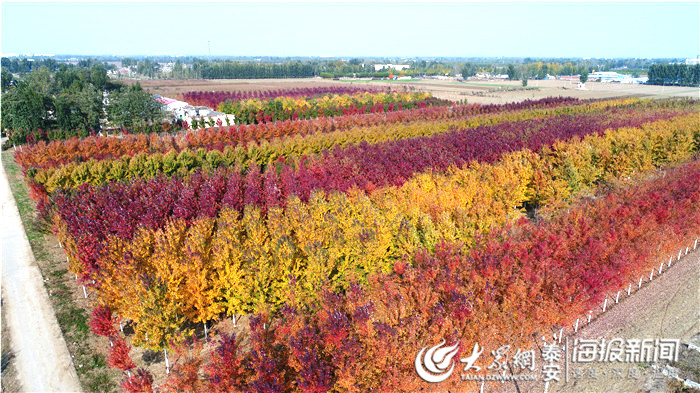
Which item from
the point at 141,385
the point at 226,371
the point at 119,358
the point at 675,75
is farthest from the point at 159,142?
the point at 675,75

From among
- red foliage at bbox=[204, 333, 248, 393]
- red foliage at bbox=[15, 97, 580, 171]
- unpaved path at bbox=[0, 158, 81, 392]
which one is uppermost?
red foliage at bbox=[15, 97, 580, 171]

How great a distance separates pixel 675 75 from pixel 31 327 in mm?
158873

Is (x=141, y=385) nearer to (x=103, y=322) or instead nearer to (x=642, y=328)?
(x=103, y=322)

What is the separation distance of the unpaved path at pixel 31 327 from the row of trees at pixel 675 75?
156 metres

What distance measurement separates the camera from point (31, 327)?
1695 cm

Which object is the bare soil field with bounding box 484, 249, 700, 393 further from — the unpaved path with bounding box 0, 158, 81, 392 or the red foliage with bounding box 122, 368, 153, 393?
the unpaved path with bounding box 0, 158, 81, 392

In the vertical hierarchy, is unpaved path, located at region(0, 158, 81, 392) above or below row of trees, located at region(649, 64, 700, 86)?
below

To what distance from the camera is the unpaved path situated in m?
14.2

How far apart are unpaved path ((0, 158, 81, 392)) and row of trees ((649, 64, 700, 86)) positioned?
15610cm

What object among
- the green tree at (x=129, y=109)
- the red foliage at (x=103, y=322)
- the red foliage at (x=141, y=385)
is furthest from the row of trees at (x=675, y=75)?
the red foliage at (x=141, y=385)

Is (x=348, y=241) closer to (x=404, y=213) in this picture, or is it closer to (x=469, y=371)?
(x=404, y=213)

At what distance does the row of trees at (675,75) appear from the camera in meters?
121

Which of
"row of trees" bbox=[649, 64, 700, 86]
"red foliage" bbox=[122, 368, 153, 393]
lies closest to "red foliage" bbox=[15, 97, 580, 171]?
"red foliage" bbox=[122, 368, 153, 393]

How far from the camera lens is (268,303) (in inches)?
651
